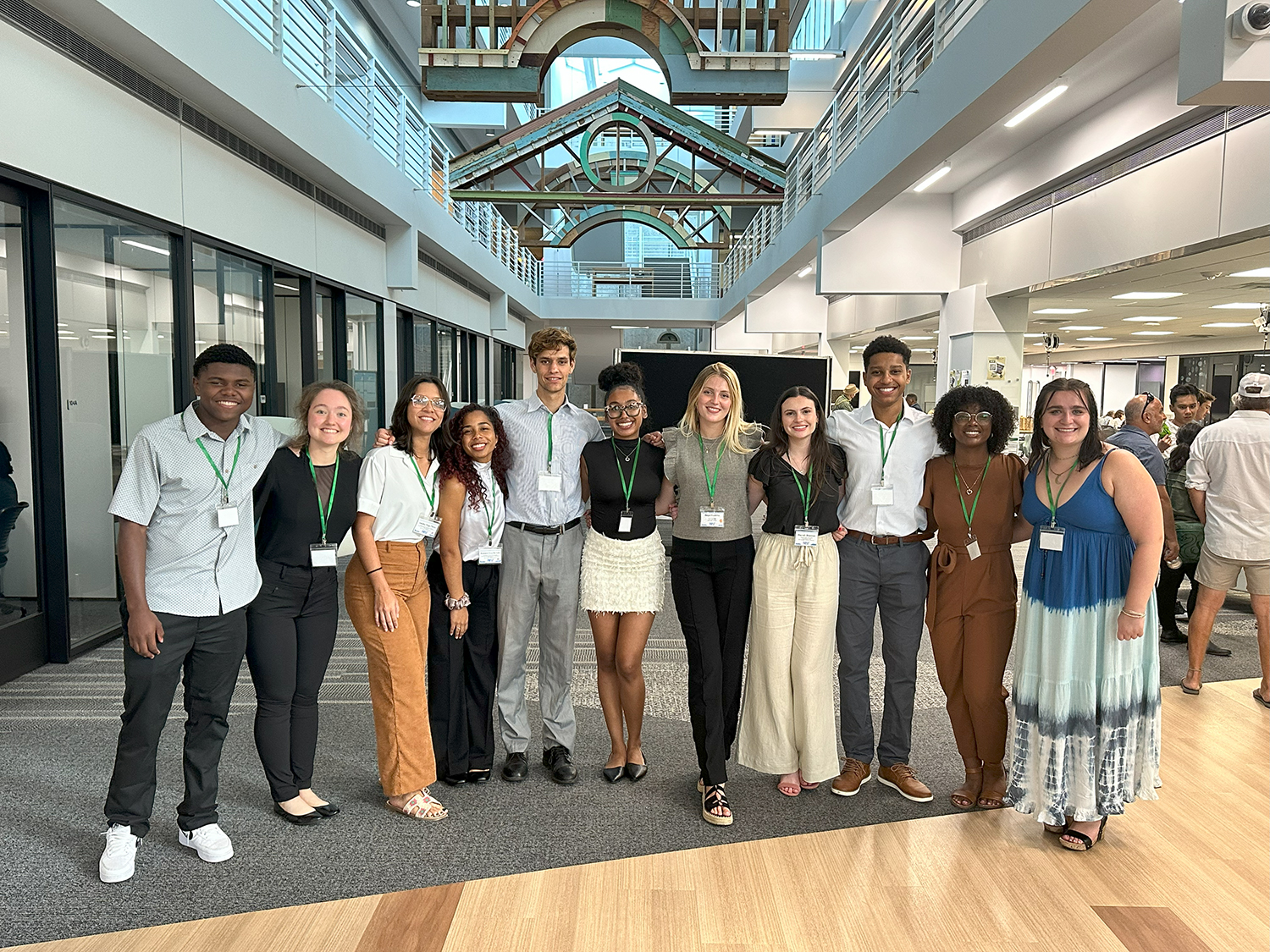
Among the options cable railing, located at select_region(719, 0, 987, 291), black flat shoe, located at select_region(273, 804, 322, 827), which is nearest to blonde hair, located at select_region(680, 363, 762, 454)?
black flat shoe, located at select_region(273, 804, 322, 827)

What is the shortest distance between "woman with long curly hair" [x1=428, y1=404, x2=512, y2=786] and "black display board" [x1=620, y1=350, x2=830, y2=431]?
465cm

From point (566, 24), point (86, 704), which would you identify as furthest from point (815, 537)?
point (566, 24)

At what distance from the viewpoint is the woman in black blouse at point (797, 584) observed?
10.3 feet

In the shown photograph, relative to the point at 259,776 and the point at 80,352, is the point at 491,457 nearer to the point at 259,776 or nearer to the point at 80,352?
the point at 259,776

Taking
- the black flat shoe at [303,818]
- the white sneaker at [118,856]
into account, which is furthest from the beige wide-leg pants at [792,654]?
the white sneaker at [118,856]

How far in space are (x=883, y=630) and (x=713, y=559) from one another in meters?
0.76

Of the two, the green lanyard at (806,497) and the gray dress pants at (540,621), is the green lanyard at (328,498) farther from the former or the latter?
the green lanyard at (806,497)

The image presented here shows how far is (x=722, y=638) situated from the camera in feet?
10.5

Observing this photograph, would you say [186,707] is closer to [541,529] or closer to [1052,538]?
[541,529]

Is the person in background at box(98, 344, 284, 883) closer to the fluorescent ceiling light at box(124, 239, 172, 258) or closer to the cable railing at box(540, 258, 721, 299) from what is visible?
the fluorescent ceiling light at box(124, 239, 172, 258)

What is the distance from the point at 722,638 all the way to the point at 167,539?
1.95m

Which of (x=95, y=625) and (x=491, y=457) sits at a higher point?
(x=491, y=457)

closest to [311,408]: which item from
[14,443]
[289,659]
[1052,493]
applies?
[289,659]

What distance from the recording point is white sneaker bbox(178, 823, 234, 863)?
2785mm
